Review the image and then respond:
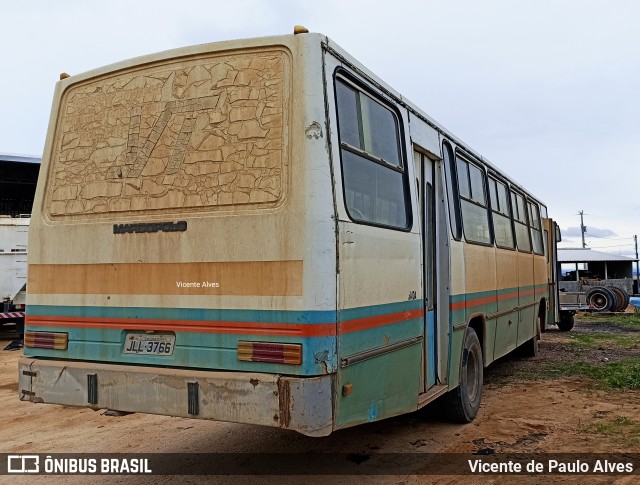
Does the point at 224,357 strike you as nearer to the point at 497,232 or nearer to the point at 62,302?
the point at 62,302

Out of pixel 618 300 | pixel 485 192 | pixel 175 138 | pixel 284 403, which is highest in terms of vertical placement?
pixel 485 192

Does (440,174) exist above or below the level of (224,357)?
above

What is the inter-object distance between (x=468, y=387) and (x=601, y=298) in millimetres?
19243

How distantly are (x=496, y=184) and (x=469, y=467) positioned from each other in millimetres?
4754

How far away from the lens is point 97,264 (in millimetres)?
4406

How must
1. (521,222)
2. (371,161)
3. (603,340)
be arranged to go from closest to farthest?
(371,161), (521,222), (603,340)

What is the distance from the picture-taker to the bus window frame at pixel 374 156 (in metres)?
4.03

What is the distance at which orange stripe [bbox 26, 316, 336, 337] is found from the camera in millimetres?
3645

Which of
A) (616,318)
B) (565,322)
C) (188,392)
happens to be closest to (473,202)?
(188,392)

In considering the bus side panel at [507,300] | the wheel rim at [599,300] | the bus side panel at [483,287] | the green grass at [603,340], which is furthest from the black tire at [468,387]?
the wheel rim at [599,300]

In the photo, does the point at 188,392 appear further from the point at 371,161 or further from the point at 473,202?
the point at 473,202

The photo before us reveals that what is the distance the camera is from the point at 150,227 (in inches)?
167

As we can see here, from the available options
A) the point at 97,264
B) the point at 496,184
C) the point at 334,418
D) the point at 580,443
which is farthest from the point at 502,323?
the point at 97,264

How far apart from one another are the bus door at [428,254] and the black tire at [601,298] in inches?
751
